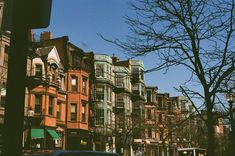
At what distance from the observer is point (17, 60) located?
2.25 meters

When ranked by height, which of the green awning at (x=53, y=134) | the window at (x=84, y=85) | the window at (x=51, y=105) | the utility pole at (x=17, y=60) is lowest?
the green awning at (x=53, y=134)

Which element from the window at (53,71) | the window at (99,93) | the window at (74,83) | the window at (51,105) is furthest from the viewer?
the window at (99,93)

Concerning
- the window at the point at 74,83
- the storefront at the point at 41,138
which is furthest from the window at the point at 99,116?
the storefront at the point at 41,138

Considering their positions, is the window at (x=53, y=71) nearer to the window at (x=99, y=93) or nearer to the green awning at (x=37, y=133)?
the green awning at (x=37, y=133)

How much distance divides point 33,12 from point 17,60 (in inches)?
16.3

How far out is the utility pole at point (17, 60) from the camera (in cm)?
210

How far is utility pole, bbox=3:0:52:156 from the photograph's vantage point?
2.10 meters

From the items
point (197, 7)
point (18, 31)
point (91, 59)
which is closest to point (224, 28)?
point (197, 7)

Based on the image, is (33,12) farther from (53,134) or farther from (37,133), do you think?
(53,134)

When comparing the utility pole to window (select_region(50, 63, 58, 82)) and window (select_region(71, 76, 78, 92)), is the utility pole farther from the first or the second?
window (select_region(71, 76, 78, 92))

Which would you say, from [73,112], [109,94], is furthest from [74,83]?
[109,94]

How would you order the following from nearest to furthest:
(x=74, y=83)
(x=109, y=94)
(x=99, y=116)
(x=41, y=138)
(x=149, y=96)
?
(x=41, y=138) → (x=74, y=83) → (x=99, y=116) → (x=109, y=94) → (x=149, y=96)

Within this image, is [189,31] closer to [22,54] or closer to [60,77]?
[22,54]

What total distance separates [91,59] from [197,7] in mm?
36848
